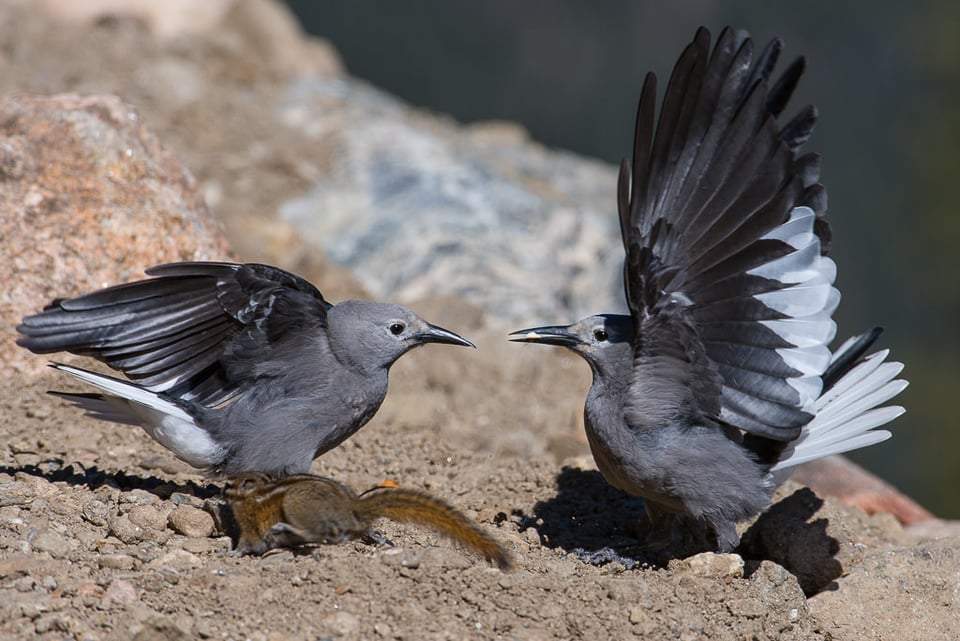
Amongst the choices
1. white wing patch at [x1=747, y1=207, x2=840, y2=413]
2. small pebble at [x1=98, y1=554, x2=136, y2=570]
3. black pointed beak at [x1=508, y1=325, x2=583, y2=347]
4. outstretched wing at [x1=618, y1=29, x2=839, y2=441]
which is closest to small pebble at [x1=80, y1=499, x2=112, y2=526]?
small pebble at [x1=98, y1=554, x2=136, y2=570]

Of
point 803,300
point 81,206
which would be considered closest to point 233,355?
point 81,206

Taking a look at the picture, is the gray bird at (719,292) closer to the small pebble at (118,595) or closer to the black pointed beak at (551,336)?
the black pointed beak at (551,336)

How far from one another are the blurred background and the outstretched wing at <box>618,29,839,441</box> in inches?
538

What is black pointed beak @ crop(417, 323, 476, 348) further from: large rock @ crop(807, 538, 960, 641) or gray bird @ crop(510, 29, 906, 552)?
large rock @ crop(807, 538, 960, 641)

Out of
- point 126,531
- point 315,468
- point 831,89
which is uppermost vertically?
point 831,89

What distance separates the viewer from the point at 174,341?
576 centimetres

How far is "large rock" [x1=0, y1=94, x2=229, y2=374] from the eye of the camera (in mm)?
6520

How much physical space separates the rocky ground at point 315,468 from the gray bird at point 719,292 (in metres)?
0.47

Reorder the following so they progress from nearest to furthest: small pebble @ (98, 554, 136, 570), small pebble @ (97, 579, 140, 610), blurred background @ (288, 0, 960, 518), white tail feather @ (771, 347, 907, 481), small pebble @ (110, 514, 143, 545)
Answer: small pebble @ (97, 579, 140, 610), small pebble @ (98, 554, 136, 570), small pebble @ (110, 514, 143, 545), white tail feather @ (771, 347, 907, 481), blurred background @ (288, 0, 960, 518)

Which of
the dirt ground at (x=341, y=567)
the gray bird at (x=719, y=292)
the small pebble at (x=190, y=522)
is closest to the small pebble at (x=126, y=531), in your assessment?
the dirt ground at (x=341, y=567)

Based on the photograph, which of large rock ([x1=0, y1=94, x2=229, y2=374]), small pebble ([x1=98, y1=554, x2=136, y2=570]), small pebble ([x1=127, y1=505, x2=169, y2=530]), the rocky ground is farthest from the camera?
large rock ([x1=0, y1=94, x2=229, y2=374])

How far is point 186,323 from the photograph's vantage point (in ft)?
18.8

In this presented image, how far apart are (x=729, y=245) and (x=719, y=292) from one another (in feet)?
0.78

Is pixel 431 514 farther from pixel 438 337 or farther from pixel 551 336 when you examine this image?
pixel 551 336
